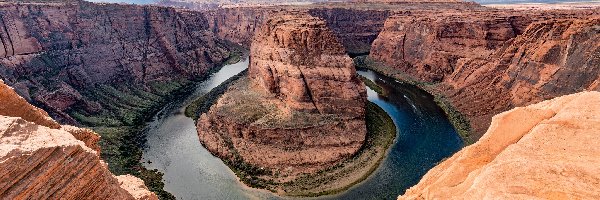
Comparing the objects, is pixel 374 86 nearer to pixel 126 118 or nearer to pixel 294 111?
pixel 294 111

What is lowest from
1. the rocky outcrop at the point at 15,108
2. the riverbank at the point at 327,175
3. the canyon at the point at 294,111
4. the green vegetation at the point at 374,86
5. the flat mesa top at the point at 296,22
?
the green vegetation at the point at 374,86

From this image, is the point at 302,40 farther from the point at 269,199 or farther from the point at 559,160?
the point at 559,160

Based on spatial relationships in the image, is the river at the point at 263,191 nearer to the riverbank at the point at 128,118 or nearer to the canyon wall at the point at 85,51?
the riverbank at the point at 128,118

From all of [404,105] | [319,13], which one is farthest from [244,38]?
[404,105]

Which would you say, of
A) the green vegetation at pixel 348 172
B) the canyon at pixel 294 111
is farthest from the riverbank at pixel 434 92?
the canyon at pixel 294 111

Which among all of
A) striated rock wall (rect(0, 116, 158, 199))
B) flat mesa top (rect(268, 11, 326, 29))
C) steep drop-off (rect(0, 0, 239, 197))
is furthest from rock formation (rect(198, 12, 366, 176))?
striated rock wall (rect(0, 116, 158, 199))

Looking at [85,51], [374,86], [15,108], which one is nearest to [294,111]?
[374,86]
